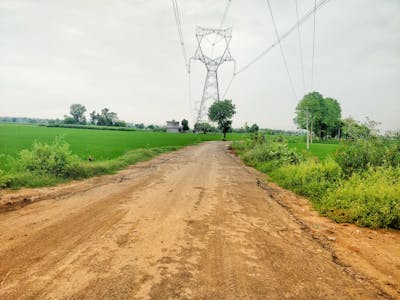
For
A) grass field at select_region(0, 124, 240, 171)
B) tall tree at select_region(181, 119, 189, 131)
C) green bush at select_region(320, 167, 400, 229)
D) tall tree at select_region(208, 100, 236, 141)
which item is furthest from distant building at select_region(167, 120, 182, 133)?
green bush at select_region(320, 167, 400, 229)

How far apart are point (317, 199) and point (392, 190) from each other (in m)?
2.25

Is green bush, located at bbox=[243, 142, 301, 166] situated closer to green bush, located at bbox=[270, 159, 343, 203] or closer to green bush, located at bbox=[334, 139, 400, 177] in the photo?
green bush, located at bbox=[270, 159, 343, 203]

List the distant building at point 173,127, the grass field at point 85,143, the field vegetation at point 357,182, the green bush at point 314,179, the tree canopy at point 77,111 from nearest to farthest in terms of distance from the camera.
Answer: the field vegetation at point 357,182
the green bush at point 314,179
the grass field at point 85,143
the distant building at point 173,127
the tree canopy at point 77,111

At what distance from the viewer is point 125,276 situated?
3.44 metres

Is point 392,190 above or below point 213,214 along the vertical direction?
above

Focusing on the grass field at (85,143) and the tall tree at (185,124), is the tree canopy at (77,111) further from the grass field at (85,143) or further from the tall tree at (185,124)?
the grass field at (85,143)

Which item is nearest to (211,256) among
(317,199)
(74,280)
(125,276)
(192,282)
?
(192,282)

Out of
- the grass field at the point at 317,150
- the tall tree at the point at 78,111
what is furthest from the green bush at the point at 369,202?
the tall tree at the point at 78,111

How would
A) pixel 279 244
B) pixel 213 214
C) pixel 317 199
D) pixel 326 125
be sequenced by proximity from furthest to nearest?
pixel 326 125
pixel 317 199
pixel 213 214
pixel 279 244

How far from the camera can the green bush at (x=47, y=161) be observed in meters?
10.4

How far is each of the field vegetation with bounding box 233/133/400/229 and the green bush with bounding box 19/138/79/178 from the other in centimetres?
855

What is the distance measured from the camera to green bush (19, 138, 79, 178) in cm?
1038

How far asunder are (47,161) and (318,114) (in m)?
71.5

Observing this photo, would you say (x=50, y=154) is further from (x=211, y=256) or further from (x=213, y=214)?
(x=211, y=256)
